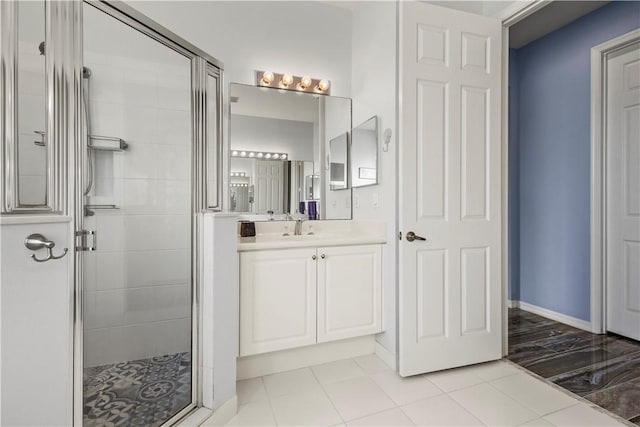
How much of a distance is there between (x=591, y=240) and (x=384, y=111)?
7.32 ft


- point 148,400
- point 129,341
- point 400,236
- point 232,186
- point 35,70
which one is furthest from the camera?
point 232,186

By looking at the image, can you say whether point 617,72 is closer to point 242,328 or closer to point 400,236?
point 400,236

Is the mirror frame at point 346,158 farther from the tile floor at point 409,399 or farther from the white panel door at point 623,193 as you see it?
the white panel door at point 623,193

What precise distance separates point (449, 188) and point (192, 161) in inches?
63.6

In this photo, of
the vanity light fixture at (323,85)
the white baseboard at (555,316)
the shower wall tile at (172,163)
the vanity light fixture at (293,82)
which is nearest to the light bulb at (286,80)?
the vanity light fixture at (293,82)

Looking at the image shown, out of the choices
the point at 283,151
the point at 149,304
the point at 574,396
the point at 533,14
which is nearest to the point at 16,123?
the point at 149,304

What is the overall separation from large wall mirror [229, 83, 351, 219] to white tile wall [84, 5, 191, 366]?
27.6 inches

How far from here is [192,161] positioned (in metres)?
1.67

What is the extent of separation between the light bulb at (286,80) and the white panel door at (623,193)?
274cm

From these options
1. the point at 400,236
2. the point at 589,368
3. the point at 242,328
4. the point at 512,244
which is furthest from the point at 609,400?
the point at 242,328

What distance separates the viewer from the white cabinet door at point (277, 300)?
1.86m

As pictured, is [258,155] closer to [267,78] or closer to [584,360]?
[267,78]

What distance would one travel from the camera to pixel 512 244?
3400 mm

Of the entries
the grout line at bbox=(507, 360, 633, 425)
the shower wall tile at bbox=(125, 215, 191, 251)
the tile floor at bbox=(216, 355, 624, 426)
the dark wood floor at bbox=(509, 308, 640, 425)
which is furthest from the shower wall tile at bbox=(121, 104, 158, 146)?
the dark wood floor at bbox=(509, 308, 640, 425)
